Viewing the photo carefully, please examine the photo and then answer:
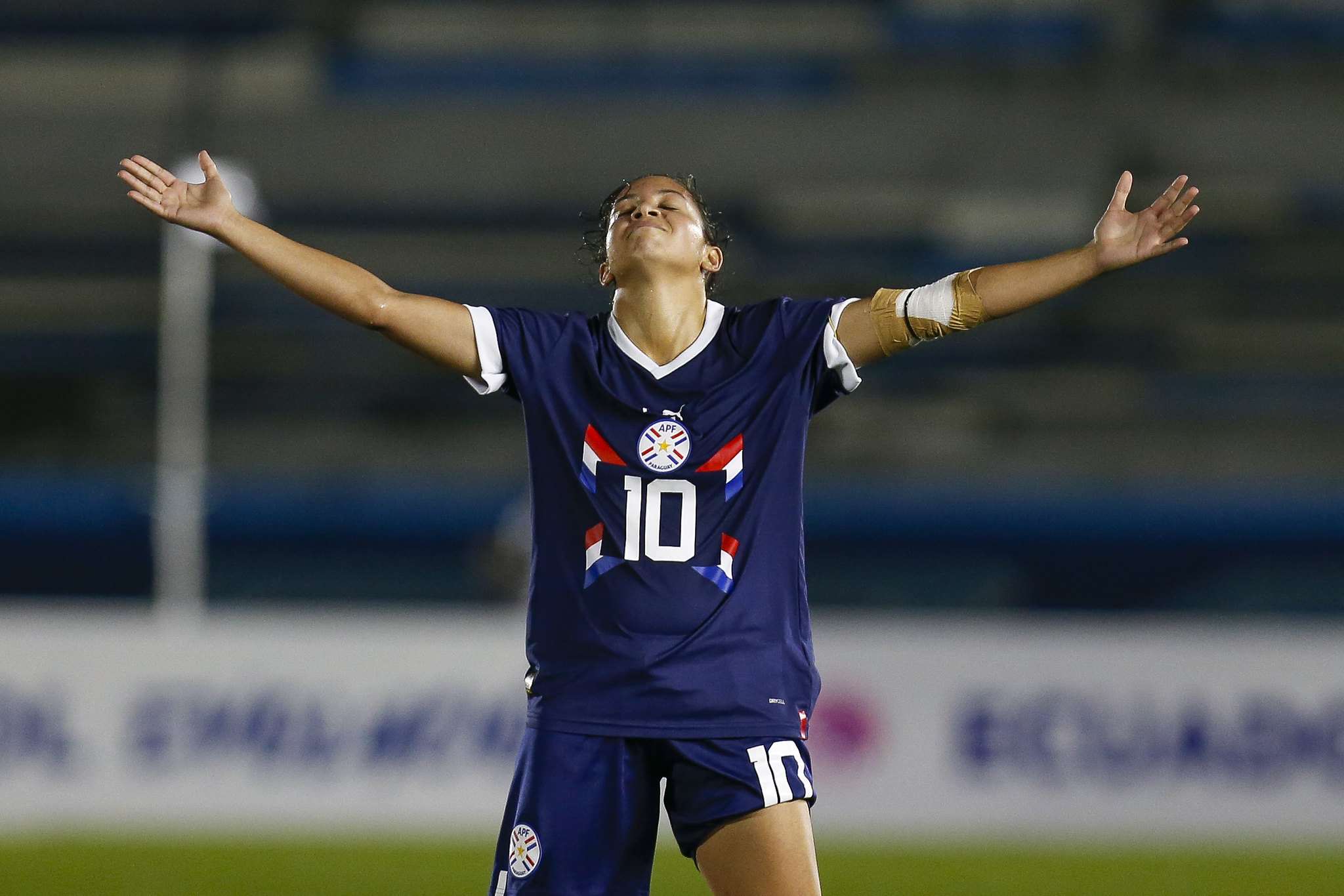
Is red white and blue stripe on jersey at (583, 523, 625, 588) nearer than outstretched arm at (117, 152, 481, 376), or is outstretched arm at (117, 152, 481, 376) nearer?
red white and blue stripe on jersey at (583, 523, 625, 588)

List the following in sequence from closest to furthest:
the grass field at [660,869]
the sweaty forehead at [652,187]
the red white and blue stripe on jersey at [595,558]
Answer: the red white and blue stripe on jersey at [595,558], the sweaty forehead at [652,187], the grass field at [660,869]

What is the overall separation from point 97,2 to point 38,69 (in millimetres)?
1163

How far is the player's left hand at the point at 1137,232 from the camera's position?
11.5ft

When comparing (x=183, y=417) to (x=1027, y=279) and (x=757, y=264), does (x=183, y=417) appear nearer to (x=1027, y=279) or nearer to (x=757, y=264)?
(x=757, y=264)

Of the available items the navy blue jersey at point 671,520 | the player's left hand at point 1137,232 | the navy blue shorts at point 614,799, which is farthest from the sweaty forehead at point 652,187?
the navy blue shorts at point 614,799

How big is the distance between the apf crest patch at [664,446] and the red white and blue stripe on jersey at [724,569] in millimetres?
195

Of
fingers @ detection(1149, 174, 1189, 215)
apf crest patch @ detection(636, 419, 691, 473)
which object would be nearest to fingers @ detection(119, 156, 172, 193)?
apf crest patch @ detection(636, 419, 691, 473)

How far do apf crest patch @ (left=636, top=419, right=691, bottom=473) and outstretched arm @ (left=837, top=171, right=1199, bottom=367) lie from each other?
0.46m

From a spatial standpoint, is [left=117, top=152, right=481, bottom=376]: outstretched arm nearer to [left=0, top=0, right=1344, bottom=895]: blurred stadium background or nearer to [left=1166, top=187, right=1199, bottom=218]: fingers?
[left=1166, top=187, right=1199, bottom=218]: fingers

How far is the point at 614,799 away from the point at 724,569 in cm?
55

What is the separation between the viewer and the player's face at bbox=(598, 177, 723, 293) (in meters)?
3.62

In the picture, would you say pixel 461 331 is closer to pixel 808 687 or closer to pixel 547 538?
pixel 547 538

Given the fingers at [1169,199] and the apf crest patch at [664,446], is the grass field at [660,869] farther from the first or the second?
the fingers at [1169,199]

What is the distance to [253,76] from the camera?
2017 cm
